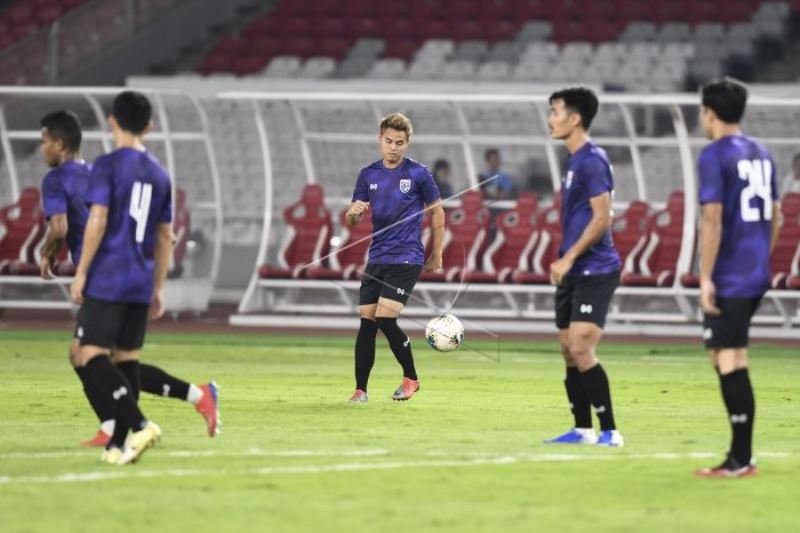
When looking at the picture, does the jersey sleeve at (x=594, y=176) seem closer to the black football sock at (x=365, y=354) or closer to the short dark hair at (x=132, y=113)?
the short dark hair at (x=132, y=113)

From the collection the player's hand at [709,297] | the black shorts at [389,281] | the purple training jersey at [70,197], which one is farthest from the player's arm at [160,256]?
the black shorts at [389,281]

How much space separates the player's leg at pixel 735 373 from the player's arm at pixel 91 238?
3.20m

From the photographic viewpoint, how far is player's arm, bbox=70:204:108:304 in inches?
372

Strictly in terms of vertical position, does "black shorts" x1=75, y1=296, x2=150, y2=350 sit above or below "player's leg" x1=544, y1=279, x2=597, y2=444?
above

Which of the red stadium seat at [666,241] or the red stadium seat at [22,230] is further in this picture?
the red stadium seat at [22,230]

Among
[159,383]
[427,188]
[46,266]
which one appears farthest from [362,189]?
[159,383]

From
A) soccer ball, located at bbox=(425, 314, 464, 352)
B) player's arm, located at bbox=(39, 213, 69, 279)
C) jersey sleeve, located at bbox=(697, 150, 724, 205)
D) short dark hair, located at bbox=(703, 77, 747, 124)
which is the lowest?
soccer ball, located at bbox=(425, 314, 464, 352)

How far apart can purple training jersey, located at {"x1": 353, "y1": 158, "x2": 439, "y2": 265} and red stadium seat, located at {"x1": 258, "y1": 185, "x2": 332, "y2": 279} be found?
914 cm

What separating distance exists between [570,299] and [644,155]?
17.7 metres

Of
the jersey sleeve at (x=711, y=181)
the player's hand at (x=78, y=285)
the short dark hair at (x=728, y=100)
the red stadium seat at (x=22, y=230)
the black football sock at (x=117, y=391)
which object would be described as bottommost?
the red stadium seat at (x=22, y=230)

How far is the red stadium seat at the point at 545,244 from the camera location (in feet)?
73.8

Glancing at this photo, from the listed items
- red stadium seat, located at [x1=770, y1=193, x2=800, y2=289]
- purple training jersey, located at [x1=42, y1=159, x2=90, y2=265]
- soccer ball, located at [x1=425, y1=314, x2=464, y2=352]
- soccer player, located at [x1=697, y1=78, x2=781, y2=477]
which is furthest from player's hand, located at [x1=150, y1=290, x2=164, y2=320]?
red stadium seat, located at [x1=770, y1=193, x2=800, y2=289]

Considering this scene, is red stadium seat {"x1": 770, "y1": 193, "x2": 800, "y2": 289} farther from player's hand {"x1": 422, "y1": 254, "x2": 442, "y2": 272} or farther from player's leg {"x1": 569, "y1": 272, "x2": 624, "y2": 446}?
player's leg {"x1": 569, "y1": 272, "x2": 624, "y2": 446}

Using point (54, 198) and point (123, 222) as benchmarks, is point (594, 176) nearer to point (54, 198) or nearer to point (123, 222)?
point (123, 222)
